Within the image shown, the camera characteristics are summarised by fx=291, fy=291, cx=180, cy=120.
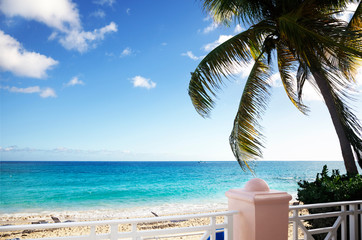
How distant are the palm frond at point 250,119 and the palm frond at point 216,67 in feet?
1.55

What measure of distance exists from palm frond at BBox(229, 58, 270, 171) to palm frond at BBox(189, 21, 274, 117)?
18.7 inches

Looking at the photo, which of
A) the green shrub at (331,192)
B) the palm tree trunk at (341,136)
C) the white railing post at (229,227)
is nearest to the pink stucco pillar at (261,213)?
the white railing post at (229,227)

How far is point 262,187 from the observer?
257 cm

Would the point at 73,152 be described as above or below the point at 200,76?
below

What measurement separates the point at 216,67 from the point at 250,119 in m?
1.13

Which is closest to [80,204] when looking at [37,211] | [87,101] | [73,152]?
[37,211]

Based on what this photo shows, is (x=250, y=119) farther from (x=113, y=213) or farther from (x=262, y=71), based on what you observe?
(x=113, y=213)

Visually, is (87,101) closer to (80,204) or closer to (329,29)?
(80,204)

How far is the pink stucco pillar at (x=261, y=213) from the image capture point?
242cm

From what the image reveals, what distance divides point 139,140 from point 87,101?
45.4 feet

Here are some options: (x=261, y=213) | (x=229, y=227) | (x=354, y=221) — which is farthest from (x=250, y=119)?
(x=261, y=213)

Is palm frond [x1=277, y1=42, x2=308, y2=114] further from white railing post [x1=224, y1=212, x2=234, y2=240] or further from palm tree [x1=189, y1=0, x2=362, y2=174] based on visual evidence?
white railing post [x1=224, y1=212, x2=234, y2=240]

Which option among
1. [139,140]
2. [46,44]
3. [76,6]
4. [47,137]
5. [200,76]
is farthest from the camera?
[139,140]

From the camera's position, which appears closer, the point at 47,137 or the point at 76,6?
the point at 76,6
